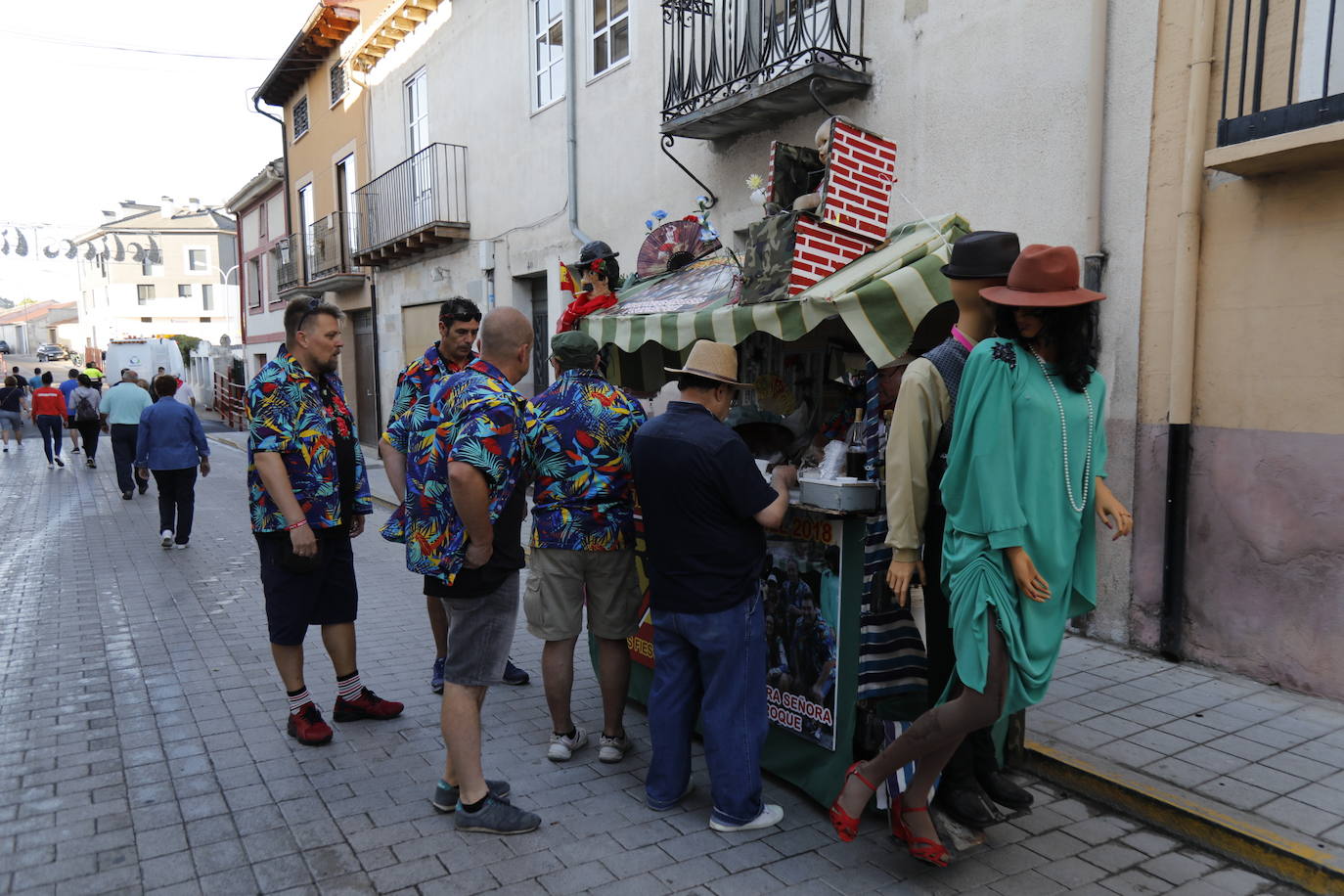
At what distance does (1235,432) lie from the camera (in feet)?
15.5

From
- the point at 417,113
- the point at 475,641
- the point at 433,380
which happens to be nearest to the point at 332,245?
the point at 417,113

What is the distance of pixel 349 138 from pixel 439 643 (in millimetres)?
16577

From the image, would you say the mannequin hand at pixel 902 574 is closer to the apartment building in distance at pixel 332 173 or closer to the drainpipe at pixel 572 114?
the drainpipe at pixel 572 114

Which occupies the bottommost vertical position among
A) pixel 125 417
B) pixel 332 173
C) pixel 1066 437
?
pixel 125 417

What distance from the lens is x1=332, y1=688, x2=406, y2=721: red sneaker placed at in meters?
4.34

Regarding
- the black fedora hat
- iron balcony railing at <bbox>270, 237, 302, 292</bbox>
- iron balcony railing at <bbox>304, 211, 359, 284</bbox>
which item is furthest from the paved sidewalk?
iron balcony railing at <bbox>270, 237, 302, 292</bbox>

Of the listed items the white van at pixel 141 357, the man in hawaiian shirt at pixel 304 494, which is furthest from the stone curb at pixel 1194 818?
the white van at pixel 141 357

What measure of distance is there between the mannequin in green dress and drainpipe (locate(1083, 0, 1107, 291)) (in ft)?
9.03

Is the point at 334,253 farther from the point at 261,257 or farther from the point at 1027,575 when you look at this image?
the point at 1027,575

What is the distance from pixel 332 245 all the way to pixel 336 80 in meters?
3.42

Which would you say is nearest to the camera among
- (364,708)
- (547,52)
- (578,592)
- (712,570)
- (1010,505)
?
(1010,505)

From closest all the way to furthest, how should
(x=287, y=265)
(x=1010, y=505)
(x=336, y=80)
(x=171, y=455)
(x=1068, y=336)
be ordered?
1. (x=1010, y=505)
2. (x=1068, y=336)
3. (x=171, y=455)
4. (x=336, y=80)
5. (x=287, y=265)

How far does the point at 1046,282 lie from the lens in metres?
2.75

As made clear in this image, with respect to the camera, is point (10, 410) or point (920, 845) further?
point (10, 410)
